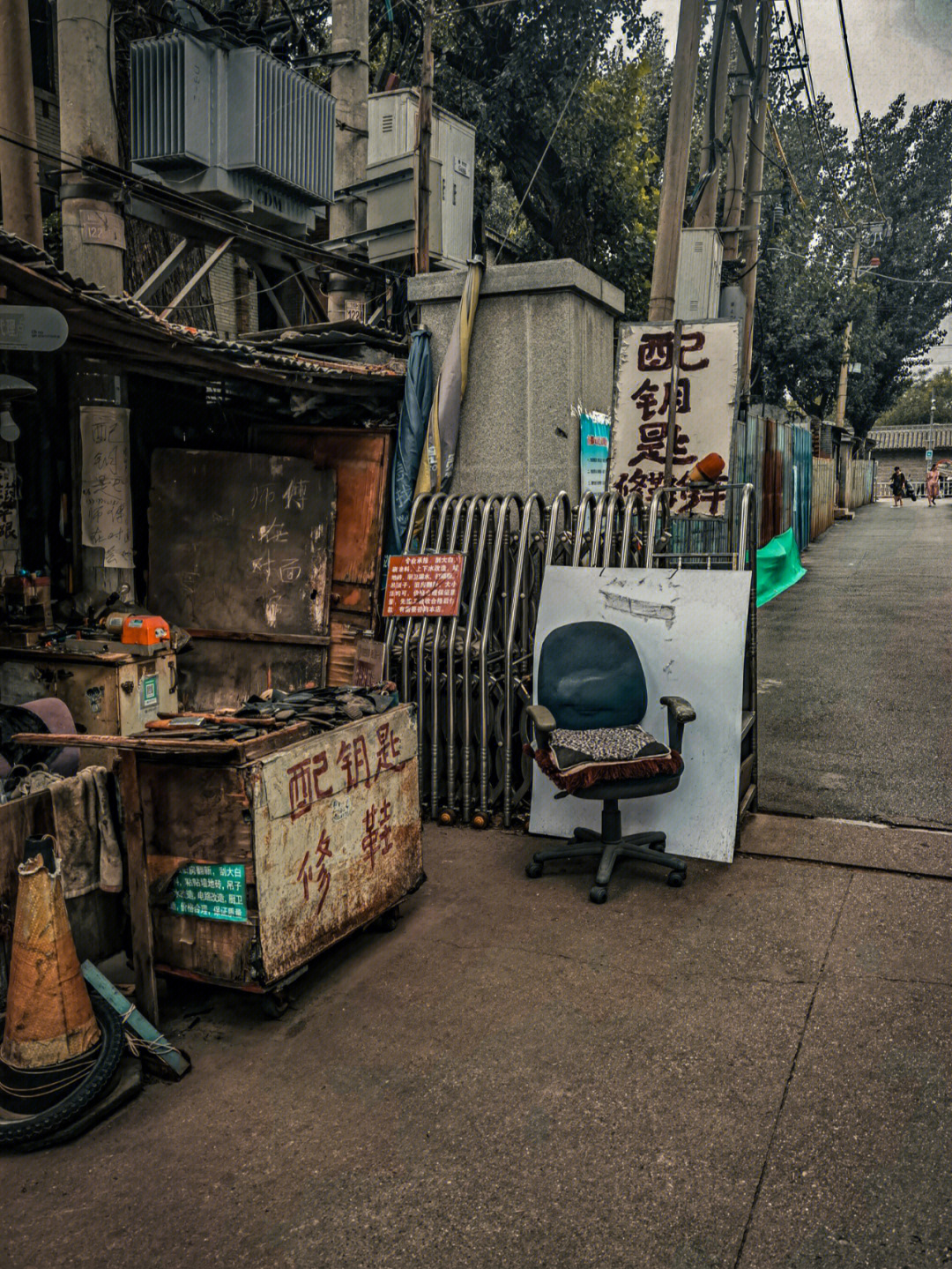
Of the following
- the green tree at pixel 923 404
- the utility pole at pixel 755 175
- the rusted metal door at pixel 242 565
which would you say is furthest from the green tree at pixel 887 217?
the green tree at pixel 923 404

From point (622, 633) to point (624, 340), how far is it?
3121 mm

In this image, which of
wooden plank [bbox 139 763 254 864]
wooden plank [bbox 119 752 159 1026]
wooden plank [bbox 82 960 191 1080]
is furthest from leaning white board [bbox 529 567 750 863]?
wooden plank [bbox 82 960 191 1080]

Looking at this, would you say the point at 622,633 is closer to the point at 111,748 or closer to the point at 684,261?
the point at 111,748

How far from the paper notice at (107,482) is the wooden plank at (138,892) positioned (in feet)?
11.8

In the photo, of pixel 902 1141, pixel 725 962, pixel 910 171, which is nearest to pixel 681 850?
pixel 725 962

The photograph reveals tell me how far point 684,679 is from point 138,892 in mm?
3086

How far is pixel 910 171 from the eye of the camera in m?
35.5

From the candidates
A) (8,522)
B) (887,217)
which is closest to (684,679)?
(8,522)

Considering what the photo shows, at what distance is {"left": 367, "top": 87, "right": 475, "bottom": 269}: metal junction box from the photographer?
11531 millimetres

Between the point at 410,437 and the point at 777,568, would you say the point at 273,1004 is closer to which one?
the point at 410,437

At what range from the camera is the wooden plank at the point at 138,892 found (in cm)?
379

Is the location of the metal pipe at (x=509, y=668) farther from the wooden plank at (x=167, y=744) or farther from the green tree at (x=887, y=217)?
the green tree at (x=887, y=217)

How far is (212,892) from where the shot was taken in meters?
3.89

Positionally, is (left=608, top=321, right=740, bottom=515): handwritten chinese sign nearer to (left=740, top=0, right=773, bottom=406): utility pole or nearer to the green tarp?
the green tarp
